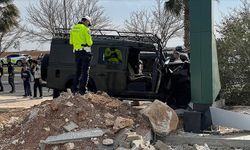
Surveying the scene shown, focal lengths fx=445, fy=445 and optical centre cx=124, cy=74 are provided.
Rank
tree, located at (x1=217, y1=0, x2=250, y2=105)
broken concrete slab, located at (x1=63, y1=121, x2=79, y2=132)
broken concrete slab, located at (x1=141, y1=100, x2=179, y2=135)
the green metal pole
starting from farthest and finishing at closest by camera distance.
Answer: tree, located at (x1=217, y1=0, x2=250, y2=105)
the green metal pole
broken concrete slab, located at (x1=141, y1=100, x2=179, y2=135)
broken concrete slab, located at (x1=63, y1=121, x2=79, y2=132)

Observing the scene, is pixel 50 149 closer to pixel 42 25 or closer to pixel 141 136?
pixel 141 136

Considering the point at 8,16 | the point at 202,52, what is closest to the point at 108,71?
the point at 202,52

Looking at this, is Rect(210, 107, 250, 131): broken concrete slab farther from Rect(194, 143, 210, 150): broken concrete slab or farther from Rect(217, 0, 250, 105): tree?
Rect(217, 0, 250, 105): tree

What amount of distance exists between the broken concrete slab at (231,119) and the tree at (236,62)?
297 cm

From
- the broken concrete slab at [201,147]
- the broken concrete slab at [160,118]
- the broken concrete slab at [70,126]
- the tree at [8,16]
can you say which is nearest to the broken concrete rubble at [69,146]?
the broken concrete slab at [70,126]

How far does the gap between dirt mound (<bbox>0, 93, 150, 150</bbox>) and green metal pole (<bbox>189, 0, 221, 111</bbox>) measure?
1.50 metres

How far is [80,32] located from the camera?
972 centimetres

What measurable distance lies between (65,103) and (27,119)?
88cm

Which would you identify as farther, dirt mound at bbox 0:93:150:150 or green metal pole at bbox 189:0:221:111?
green metal pole at bbox 189:0:221:111

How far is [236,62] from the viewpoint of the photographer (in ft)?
37.6

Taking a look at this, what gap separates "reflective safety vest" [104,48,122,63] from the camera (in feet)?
39.4

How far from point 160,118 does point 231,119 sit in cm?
146

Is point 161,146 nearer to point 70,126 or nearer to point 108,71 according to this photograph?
point 70,126

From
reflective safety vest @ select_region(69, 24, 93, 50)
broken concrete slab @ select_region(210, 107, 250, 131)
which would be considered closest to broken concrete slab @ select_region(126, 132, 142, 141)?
broken concrete slab @ select_region(210, 107, 250, 131)
